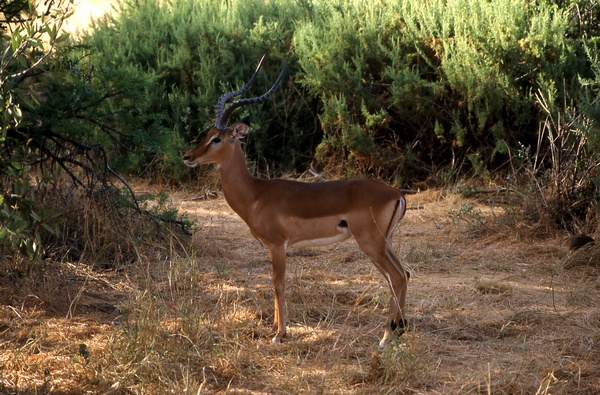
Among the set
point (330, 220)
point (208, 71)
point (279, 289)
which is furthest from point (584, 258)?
point (208, 71)

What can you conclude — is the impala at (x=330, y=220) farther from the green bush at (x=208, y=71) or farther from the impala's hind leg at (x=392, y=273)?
the green bush at (x=208, y=71)

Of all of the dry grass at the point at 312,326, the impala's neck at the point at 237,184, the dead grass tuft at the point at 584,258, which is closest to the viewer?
the dry grass at the point at 312,326

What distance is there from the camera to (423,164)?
10680mm

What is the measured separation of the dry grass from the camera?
182 inches

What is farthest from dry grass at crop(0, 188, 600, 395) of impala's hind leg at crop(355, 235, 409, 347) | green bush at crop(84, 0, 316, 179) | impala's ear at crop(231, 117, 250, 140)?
green bush at crop(84, 0, 316, 179)

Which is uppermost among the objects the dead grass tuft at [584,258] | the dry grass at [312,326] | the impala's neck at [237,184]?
the impala's neck at [237,184]

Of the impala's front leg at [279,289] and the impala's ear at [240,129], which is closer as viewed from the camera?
the impala's front leg at [279,289]

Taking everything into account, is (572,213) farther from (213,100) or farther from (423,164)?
(213,100)

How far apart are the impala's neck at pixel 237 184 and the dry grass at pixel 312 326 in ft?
1.86

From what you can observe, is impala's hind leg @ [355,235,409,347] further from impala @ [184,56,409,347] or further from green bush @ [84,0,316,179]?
green bush @ [84,0,316,179]

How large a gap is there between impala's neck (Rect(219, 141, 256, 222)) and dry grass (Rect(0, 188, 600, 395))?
57 centimetres

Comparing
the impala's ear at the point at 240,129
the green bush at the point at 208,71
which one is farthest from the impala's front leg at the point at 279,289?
the green bush at the point at 208,71

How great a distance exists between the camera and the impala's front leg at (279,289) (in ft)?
17.8

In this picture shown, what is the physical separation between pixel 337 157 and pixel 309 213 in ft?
17.7
